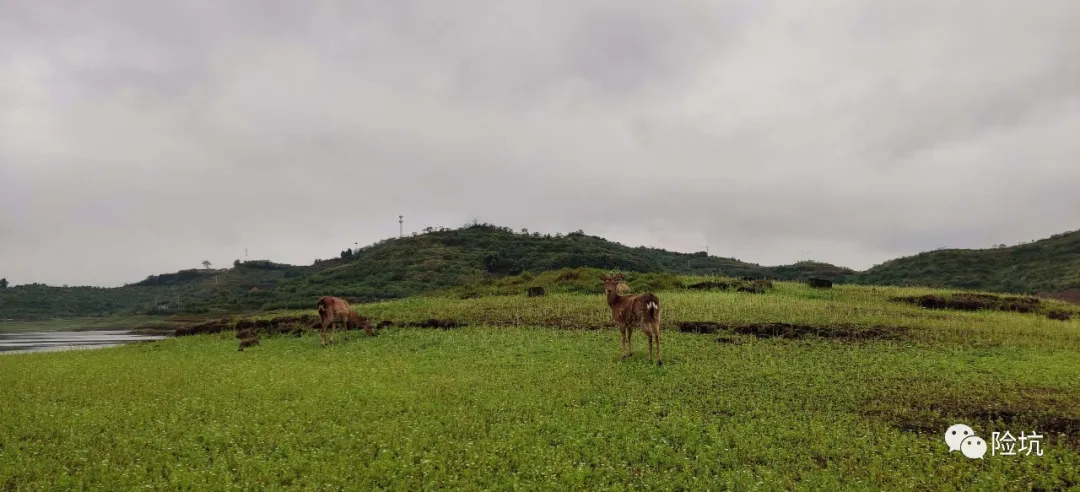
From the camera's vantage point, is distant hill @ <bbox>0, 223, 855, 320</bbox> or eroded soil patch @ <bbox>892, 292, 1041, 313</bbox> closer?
eroded soil patch @ <bbox>892, 292, 1041, 313</bbox>

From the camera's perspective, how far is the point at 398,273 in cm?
9950

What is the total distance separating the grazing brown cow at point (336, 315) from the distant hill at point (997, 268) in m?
78.7

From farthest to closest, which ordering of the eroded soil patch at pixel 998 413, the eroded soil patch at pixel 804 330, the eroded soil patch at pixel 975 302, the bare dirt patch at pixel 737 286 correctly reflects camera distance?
the bare dirt patch at pixel 737 286, the eroded soil patch at pixel 975 302, the eroded soil patch at pixel 804 330, the eroded soil patch at pixel 998 413

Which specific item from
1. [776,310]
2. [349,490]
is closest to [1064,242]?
[776,310]

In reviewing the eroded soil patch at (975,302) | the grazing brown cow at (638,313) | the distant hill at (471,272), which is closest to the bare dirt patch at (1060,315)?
the eroded soil patch at (975,302)

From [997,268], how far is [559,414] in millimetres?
99923

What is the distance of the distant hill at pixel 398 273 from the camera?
94.8 m

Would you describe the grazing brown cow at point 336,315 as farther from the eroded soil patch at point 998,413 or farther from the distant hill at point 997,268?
the distant hill at point 997,268

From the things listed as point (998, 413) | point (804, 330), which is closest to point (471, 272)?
point (804, 330)

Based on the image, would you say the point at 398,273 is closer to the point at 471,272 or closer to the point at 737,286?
the point at 471,272

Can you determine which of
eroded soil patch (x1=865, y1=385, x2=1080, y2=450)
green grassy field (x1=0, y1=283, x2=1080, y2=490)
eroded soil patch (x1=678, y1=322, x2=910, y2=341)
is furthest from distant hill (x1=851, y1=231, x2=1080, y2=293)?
eroded soil patch (x1=865, y1=385, x2=1080, y2=450)

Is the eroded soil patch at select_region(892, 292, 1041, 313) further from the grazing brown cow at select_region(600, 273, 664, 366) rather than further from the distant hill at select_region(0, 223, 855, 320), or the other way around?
the distant hill at select_region(0, 223, 855, 320)

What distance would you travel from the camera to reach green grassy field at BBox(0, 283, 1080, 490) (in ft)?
34.2

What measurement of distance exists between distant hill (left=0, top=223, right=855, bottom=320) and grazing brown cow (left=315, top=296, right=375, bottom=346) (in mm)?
54477
